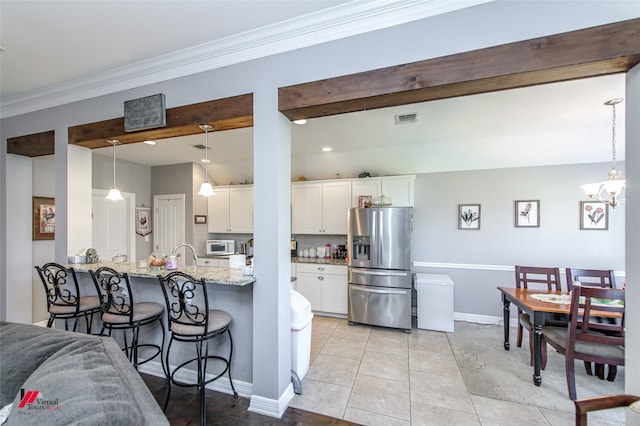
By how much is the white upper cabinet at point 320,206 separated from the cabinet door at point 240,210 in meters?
0.95

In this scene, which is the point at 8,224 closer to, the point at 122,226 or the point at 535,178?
the point at 122,226

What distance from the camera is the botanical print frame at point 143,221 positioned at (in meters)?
5.19

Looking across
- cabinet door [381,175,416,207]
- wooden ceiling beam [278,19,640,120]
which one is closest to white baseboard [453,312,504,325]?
cabinet door [381,175,416,207]

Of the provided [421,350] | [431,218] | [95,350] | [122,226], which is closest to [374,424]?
[421,350]

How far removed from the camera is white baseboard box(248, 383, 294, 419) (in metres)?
1.98

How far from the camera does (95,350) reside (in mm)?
1262

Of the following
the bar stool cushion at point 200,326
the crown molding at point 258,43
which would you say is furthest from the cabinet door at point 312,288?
the crown molding at point 258,43

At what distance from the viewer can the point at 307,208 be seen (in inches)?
189

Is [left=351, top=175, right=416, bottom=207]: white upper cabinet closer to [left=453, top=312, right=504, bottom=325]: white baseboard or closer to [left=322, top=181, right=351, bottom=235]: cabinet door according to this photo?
[left=322, top=181, right=351, bottom=235]: cabinet door

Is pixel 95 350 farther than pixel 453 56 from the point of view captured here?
No

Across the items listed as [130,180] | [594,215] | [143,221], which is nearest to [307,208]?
[143,221]

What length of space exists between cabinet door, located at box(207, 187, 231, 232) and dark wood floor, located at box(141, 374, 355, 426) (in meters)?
3.39

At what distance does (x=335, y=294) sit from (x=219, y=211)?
9.54 feet

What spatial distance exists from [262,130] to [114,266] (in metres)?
1.97
